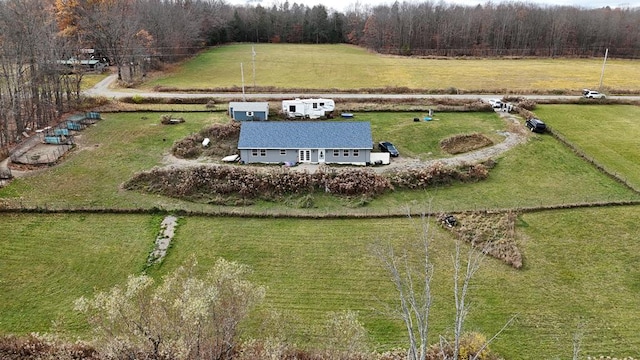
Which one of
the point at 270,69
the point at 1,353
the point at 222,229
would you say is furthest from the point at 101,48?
the point at 1,353

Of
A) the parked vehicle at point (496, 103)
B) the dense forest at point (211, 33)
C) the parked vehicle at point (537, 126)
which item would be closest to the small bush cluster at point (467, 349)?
the parked vehicle at point (537, 126)

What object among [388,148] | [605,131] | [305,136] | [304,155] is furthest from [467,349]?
[605,131]

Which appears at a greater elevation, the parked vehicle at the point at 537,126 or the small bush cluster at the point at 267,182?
the parked vehicle at the point at 537,126

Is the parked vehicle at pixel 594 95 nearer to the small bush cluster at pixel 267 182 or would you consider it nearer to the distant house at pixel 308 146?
the small bush cluster at pixel 267 182

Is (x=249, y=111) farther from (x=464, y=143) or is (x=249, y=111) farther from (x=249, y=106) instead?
(x=464, y=143)

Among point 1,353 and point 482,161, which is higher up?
point 482,161

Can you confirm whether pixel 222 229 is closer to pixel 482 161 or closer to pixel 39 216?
pixel 39 216
